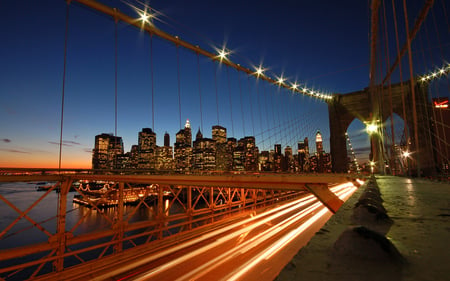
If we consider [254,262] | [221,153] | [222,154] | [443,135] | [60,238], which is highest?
[221,153]

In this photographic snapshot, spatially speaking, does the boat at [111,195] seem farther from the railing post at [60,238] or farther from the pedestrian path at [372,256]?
the pedestrian path at [372,256]

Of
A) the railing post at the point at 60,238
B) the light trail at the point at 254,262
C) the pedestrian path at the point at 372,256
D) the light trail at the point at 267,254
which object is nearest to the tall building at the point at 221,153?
the light trail at the point at 267,254

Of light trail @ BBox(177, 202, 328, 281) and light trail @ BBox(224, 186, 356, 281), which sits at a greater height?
light trail @ BBox(224, 186, 356, 281)

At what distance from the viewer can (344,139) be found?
27297 mm

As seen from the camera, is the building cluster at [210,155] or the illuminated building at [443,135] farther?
the building cluster at [210,155]

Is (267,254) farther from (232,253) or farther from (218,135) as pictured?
(218,135)

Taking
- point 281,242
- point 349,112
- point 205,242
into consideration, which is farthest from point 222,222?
point 349,112

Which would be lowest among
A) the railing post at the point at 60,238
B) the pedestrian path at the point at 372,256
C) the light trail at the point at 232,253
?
the light trail at the point at 232,253

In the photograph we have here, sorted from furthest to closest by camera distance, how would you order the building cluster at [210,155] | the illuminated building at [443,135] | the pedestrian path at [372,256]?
the building cluster at [210,155] → the illuminated building at [443,135] → the pedestrian path at [372,256]

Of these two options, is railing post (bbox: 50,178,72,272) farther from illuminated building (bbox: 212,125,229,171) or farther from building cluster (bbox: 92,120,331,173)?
illuminated building (bbox: 212,125,229,171)

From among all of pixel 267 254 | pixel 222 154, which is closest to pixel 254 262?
pixel 267 254

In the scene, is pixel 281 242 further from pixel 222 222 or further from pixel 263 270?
pixel 222 222

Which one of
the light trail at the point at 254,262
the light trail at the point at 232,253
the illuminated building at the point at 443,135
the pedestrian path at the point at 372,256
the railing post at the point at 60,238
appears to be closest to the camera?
the pedestrian path at the point at 372,256

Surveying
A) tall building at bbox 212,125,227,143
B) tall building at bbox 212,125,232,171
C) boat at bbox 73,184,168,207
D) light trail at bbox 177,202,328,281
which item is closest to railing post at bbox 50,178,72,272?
boat at bbox 73,184,168,207
